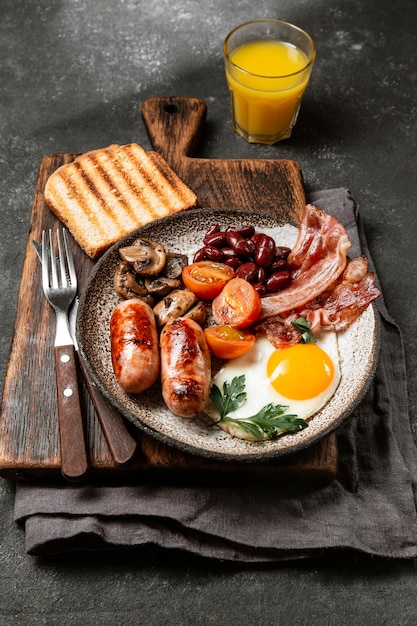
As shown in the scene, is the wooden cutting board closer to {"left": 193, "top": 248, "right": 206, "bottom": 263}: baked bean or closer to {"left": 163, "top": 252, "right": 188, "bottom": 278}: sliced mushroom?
{"left": 163, "top": 252, "right": 188, "bottom": 278}: sliced mushroom

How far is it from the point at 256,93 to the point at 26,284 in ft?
6.66

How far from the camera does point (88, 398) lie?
357cm

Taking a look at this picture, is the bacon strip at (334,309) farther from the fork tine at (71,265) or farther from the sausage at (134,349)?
the fork tine at (71,265)

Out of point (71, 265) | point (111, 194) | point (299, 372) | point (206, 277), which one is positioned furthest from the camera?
point (111, 194)

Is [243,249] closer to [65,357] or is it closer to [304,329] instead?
[304,329]

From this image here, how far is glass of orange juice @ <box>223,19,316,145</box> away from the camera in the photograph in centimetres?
470

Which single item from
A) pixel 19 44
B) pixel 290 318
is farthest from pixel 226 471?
pixel 19 44

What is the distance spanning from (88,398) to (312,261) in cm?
143

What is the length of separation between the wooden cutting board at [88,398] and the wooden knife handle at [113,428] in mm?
66

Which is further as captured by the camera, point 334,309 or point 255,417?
point 334,309

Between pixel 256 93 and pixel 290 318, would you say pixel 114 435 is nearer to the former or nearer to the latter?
pixel 290 318

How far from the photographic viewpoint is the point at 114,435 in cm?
336

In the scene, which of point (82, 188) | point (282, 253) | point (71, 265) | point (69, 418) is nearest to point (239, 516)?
point (69, 418)

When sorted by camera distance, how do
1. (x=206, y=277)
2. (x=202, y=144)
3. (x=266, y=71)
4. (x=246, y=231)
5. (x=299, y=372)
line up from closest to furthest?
(x=299, y=372) → (x=206, y=277) → (x=246, y=231) → (x=266, y=71) → (x=202, y=144)
